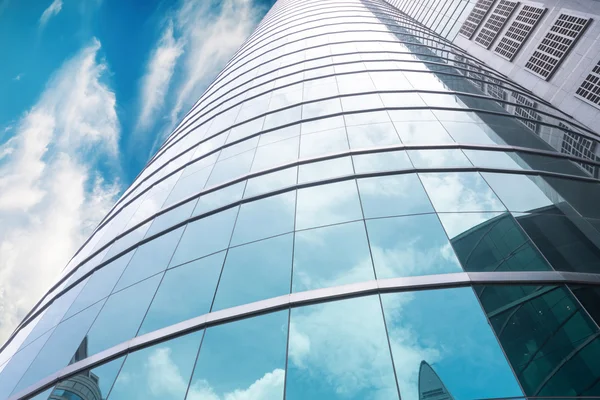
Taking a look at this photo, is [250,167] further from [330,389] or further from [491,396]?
[491,396]

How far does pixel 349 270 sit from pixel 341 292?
520 mm

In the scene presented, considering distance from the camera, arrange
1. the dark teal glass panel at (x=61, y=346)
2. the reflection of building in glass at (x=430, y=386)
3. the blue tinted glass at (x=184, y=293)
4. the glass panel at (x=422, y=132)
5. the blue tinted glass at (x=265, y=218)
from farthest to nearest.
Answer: the glass panel at (x=422, y=132)
the blue tinted glass at (x=265, y=218)
the dark teal glass panel at (x=61, y=346)
the blue tinted glass at (x=184, y=293)
the reflection of building in glass at (x=430, y=386)

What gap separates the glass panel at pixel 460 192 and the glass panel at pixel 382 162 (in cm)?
70

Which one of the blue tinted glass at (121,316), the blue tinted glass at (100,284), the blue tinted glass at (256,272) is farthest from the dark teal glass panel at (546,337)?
the blue tinted glass at (100,284)

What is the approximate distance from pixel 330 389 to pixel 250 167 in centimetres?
728

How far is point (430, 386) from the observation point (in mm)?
4859

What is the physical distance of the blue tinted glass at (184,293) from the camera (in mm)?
7098

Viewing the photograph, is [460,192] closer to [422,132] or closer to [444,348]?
[422,132]

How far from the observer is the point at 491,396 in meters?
4.63

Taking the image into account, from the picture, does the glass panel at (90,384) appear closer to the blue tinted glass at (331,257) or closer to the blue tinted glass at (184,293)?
the blue tinted glass at (184,293)

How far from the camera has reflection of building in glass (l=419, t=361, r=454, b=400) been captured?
4.73m

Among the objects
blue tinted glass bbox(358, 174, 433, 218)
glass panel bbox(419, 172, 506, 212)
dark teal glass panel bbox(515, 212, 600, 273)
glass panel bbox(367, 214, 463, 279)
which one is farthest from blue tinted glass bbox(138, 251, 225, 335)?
dark teal glass panel bbox(515, 212, 600, 273)

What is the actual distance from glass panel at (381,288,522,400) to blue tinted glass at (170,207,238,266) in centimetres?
405

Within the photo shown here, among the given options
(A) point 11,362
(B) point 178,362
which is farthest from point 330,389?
(A) point 11,362
